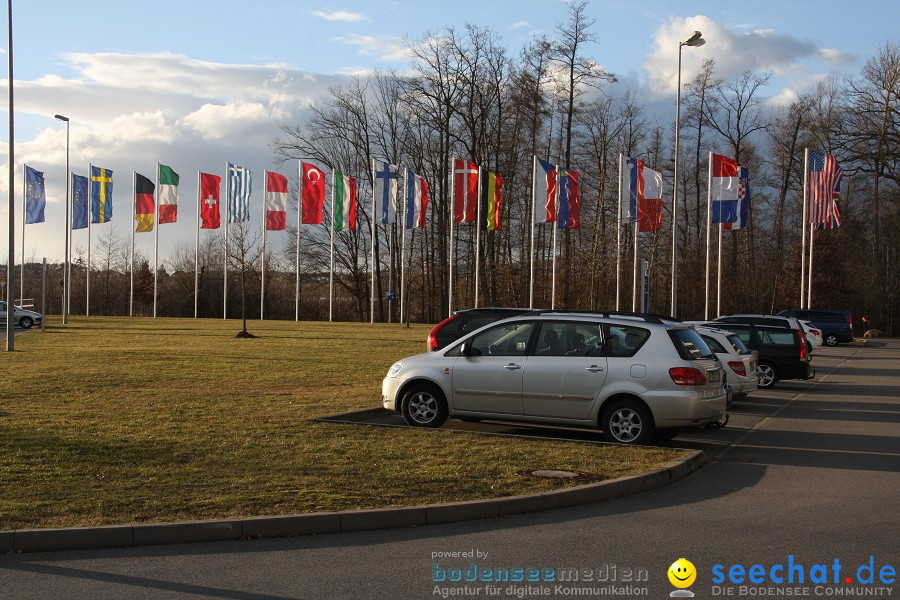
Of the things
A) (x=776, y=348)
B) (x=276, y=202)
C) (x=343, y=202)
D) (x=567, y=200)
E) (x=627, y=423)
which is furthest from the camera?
(x=276, y=202)

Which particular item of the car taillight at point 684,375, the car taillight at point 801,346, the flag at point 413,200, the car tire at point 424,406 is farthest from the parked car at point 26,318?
the car taillight at point 684,375

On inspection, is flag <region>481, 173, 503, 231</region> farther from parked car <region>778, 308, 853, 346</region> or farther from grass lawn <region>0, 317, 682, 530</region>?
grass lawn <region>0, 317, 682, 530</region>

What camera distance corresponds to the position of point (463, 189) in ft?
140

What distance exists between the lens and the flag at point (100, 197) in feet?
177

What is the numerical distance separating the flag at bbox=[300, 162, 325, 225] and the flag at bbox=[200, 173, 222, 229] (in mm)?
7068

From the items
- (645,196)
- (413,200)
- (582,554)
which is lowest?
(582,554)

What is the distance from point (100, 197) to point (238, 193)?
909 centimetres

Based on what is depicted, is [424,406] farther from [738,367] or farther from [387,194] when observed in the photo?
[387,194]

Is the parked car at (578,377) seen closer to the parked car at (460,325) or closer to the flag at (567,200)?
the parked car at (460,325)

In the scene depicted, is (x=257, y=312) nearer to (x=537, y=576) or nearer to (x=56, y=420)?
(x=56, y=420)

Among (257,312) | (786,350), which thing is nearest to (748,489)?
(786,350)

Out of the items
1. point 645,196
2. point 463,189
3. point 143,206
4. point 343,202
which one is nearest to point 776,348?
point 645,196

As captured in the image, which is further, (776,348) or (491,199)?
(491,199)

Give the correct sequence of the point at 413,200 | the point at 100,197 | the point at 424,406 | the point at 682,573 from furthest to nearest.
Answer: the point at 100,197
the point at 413,200
the point at 424,406
the point at 682,573
